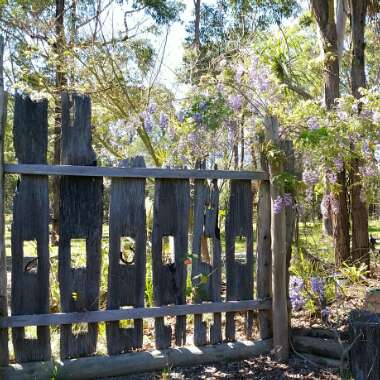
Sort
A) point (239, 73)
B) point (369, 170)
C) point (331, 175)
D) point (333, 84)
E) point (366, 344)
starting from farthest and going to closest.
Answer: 1. point (333, 84)
2. point (239, 73)
3. point (369, 170)
4. point (331, 175)
5. point (366, 344)

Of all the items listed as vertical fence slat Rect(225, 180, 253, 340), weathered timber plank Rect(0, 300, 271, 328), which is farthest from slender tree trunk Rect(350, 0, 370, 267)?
weathered timber plank Rect(0, 300, 271, 328)

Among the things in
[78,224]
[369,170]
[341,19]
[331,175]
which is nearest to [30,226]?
[78,224]

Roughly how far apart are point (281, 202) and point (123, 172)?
1233 millimetres

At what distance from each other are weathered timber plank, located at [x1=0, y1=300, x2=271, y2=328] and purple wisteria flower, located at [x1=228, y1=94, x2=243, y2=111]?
193 centimetres

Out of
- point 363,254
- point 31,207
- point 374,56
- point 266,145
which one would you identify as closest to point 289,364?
point 266,145

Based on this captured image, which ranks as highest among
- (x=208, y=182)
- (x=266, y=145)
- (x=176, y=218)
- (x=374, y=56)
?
(x=374, y=56)

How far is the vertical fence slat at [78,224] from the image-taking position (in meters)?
3.60

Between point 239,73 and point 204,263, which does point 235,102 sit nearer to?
point 239,73

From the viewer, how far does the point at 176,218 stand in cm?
393

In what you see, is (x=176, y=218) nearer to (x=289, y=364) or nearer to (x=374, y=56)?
(x=289, y=364)

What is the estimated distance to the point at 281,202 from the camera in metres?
3.98

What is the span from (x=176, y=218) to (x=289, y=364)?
4.62 feet

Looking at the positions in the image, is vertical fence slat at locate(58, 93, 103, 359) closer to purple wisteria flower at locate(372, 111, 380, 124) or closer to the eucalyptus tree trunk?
purple wisteria flower at locate(372, 111, 380, 124)

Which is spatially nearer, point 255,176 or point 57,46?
point 255,176
